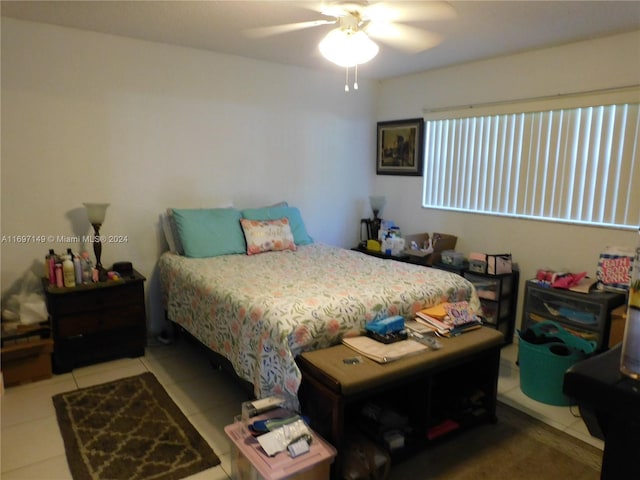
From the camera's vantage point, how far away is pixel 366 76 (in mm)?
4414

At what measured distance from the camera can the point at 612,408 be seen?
789mm

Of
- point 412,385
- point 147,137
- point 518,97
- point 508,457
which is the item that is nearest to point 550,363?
point 508,457

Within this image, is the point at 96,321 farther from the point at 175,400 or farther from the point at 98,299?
the point at 175,400

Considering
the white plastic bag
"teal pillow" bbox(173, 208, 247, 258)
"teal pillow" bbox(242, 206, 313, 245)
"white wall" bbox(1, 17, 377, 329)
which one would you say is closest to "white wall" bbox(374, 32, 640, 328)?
"white wall" bbox(1, 17, 377, 329)

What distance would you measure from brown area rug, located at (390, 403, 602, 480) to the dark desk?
1403mm

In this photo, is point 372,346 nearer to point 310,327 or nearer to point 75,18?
point 310,327

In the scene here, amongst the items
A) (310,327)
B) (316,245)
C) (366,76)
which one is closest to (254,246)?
(316,245)

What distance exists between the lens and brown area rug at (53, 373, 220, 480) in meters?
2.03

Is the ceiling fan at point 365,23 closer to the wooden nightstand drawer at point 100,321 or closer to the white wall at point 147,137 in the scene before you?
the white wall at point 147,137

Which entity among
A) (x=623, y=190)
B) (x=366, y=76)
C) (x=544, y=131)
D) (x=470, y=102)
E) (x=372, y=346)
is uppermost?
(x=366, y=76)

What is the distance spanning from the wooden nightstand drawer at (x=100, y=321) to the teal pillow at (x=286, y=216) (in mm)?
1143

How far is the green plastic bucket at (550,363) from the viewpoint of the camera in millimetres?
2604

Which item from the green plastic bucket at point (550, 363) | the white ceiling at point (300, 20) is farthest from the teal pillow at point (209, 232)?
the green plastic bucket at point (550, 363)

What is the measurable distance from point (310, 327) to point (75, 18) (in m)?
2.50
